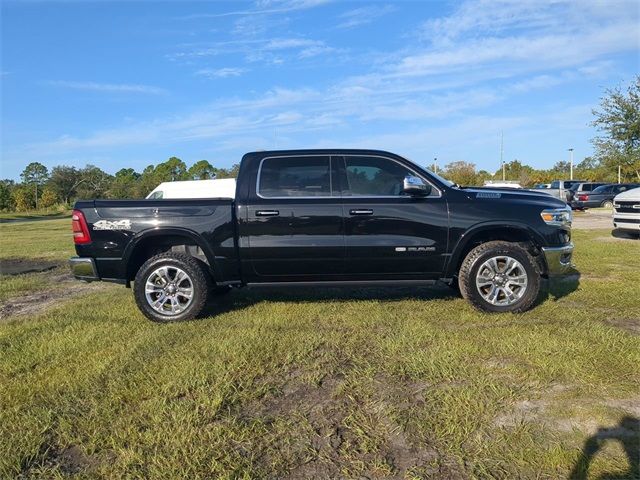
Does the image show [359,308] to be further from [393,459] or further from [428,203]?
[393,459]

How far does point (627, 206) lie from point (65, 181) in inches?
2932

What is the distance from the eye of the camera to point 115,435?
2936mm

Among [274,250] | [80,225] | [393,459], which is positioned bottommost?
[393,459]

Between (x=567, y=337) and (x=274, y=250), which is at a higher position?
(x=274, y=250)

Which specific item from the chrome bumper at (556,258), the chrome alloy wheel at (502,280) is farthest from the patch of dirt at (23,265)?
the chrome bumper at (556,258)

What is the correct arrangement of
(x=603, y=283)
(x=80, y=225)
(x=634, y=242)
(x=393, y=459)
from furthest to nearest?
(x=634, y=242), (x=603, y=283), (x=80, y=225), (x=393, y=459)

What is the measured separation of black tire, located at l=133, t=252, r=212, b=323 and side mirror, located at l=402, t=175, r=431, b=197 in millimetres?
2484

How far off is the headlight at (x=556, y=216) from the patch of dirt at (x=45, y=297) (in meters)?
6.31

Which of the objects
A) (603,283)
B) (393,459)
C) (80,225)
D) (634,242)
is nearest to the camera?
(393,459)

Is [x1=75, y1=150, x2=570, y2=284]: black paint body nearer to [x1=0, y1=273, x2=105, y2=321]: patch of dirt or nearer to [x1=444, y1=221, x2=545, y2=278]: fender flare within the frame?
[x1=444, y1=221, x2=545, y2=278]: fender flare

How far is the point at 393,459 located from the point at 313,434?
20.8 inches

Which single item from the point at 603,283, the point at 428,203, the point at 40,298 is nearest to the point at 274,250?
the point at 428,203

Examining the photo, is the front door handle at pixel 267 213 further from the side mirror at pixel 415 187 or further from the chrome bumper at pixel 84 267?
the chrome bumper at pixel 84 267

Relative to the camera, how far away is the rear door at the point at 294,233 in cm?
542
